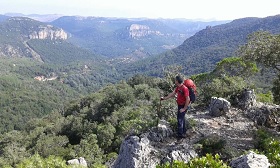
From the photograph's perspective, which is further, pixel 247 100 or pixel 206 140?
pixel 247 100

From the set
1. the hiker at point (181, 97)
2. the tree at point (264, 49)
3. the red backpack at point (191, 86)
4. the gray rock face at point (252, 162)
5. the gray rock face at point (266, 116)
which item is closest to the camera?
the gray rock face at point (252, 162)

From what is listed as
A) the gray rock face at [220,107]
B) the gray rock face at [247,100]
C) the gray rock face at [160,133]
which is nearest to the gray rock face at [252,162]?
the gray rock face at [160,133]

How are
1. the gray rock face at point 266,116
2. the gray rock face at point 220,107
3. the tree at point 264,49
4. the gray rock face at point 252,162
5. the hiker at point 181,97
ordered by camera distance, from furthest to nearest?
the gray rock face at point 220,107, the tree at point 264,49, the gray rock face at point 266,116, the hiker at point 181,97, the gray rock face at point 252,162

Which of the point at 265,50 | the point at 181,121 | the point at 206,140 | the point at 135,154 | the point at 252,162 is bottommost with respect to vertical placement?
the point at 135,154

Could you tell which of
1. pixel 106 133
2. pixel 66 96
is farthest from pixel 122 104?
→ pixel 66 96

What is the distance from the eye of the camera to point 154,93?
140 ft

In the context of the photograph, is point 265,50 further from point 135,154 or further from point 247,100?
point 135,154

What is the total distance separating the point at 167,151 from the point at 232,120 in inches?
225

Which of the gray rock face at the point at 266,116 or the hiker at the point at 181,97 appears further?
the gray rock face at the point at 266,116

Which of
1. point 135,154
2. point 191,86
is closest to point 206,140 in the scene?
point 191,86

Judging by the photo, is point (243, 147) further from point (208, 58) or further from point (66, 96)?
point (208, 58)

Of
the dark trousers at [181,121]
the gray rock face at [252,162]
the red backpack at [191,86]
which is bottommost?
the dark trousers at [181,121]

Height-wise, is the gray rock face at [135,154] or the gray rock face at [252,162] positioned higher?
the gray rock face at [252,162]

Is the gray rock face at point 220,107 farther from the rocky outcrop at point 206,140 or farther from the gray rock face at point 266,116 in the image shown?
the gray rock face at point 266,116
